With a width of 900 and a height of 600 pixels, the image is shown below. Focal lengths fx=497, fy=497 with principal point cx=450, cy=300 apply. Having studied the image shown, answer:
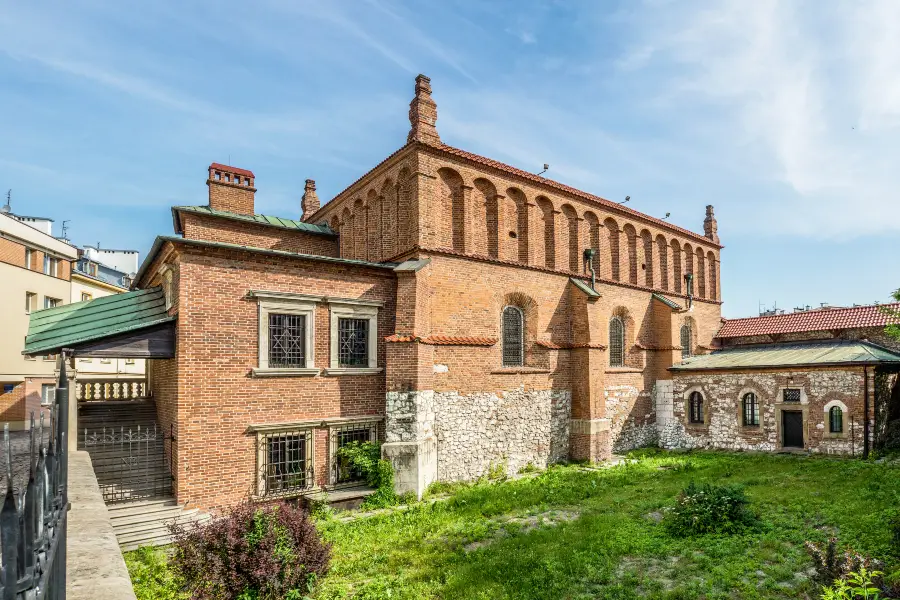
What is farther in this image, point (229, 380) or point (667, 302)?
point (667, 302)

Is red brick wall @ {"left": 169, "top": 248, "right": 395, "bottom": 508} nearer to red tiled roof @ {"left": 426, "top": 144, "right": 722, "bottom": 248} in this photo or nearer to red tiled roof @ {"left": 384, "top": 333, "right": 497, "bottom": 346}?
red tiled roof @ {"left": 384, "top": 333, "right": 497, "bottom": 346}

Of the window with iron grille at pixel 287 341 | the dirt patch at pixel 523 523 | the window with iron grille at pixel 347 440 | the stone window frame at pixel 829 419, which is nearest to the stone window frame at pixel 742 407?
the stone window frame at pixel 829 419

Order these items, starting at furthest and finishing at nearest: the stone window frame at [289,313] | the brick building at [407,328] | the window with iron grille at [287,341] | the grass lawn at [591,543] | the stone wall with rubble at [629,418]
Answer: the stone wall with rubble at [629,418]
the window with iron grille at [287,341]
the stone window frame at [289,313]
the brick building at [407,328]
the grass lawn at [591,543]

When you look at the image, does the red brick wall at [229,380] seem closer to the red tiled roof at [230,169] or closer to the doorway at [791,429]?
the red tiled roof at [230,169]

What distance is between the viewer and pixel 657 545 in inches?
377

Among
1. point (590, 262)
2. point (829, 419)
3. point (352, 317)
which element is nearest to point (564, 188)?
A: point (590, 262)

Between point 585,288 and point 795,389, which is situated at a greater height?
point 585,288

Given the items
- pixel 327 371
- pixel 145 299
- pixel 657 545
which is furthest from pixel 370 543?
pixel 145 299

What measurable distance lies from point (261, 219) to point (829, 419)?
22162mm

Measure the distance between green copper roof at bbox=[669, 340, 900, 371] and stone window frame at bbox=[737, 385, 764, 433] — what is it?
94 cm

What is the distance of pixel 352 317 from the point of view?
45.8 ft

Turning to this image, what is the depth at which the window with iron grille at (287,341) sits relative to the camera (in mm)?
12656

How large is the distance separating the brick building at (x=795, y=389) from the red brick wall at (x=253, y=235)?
16.1 m

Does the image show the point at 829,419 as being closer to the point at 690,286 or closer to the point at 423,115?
the point at 690,286
